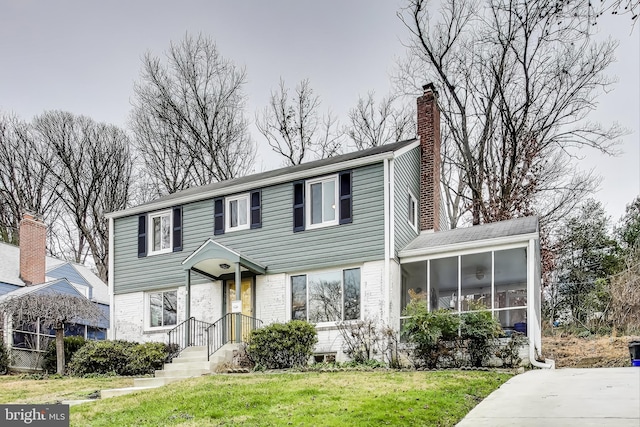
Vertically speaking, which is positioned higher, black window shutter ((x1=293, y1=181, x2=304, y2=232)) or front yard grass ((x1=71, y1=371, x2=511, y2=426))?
black window shutter ((x1=293, y1=181, x2=304, y2=232))

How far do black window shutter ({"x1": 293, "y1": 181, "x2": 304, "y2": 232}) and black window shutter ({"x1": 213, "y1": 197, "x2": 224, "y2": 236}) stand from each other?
2.57m

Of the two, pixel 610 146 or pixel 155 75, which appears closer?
pixel 610 146

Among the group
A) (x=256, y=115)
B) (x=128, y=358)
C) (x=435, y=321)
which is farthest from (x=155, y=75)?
(x=435, y=321)

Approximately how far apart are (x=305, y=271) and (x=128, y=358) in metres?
5.34

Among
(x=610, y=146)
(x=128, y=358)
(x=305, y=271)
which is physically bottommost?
(x=128, y=358)

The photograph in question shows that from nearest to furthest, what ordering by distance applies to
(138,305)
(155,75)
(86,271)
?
(138,305)
(86,271)
(155,75)

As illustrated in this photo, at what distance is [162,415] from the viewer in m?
9.75

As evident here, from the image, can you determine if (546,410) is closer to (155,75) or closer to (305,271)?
(305,271)

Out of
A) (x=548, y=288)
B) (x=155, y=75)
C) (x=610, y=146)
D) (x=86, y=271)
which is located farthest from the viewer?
(x=155, y=75)

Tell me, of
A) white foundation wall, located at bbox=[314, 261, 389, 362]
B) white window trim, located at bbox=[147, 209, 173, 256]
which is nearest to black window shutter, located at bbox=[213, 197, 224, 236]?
white window trim, located at bbox=[147, 209, 173, 256]

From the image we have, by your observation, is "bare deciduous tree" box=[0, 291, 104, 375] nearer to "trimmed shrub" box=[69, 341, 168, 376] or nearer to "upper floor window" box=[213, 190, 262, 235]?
"trimmed shrub" box=[69, 341, 168, 376]

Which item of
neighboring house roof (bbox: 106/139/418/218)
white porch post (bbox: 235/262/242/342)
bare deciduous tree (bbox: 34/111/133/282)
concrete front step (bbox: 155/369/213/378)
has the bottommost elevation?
concrete front step (bbox: 155/369/213/378)

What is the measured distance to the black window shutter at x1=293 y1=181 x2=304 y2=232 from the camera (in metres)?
17.9

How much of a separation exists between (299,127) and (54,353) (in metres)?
16.5
